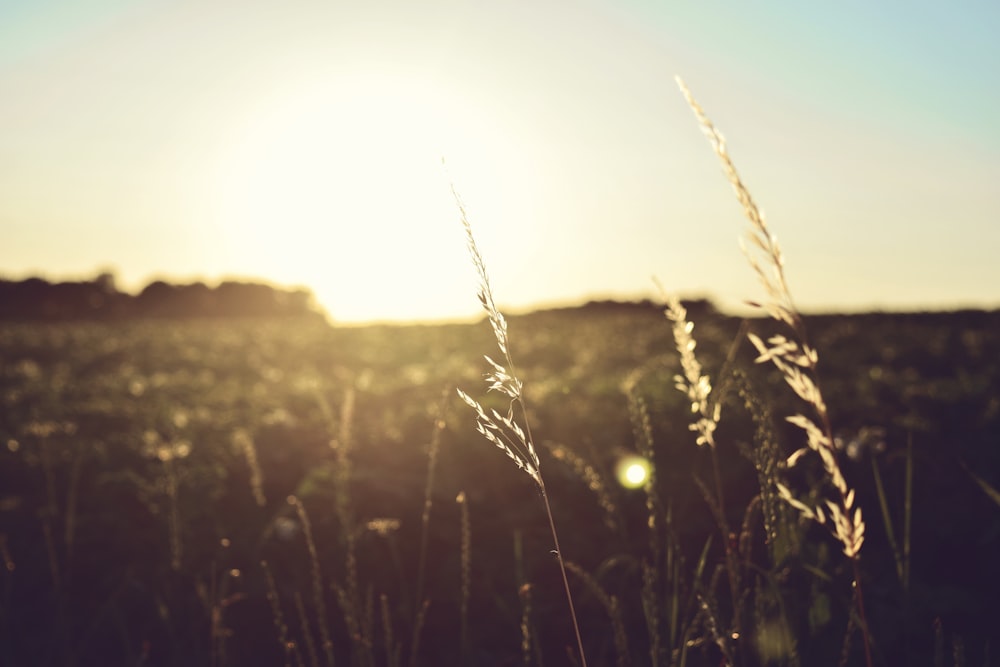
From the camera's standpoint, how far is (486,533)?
3.80 m

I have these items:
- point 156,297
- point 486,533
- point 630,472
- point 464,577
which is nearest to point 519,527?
point 486,533

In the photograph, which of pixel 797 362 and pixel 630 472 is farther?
pixel 630 472

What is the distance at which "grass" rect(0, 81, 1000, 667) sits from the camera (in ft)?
6.46

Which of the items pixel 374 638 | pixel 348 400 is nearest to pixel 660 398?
pixel 374 638

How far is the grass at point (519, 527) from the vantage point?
197 centimetres

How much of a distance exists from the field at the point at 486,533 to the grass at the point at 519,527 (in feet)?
0.06

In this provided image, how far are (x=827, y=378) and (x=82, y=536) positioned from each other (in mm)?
5829

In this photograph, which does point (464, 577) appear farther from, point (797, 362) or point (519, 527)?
point (519, 527)

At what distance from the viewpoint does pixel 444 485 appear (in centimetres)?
412

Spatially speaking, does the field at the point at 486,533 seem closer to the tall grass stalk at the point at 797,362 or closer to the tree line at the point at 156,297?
the tall grass stalk at the point at 797,362

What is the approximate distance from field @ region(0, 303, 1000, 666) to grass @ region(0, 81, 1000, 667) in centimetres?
2

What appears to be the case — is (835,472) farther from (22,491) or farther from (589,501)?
(22,491)

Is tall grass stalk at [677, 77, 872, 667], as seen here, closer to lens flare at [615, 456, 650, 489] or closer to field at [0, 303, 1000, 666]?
field at [0, 303, 1000, 666]

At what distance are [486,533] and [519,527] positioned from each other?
18 cm
